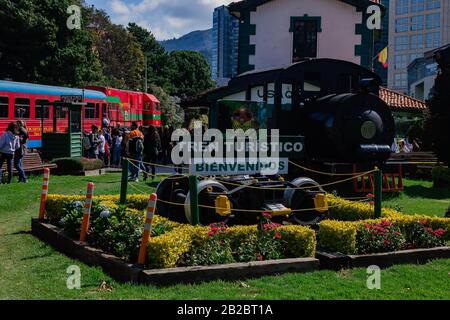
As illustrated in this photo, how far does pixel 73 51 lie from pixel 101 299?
3458cm

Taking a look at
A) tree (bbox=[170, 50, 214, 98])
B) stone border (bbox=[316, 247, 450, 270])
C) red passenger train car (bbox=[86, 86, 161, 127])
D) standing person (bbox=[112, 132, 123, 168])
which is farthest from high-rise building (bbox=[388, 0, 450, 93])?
stone border (bbox=[316, 247, 450, 270])

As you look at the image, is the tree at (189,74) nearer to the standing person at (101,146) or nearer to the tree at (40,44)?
the tree at (40,44)

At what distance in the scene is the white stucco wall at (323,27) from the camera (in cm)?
2142

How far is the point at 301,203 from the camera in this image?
10.7 meters

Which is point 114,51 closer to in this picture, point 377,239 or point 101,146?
point 101,146

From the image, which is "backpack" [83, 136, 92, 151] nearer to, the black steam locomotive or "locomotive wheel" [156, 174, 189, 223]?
the black steam locomotive

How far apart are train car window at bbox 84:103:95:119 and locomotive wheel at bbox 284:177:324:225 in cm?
2176

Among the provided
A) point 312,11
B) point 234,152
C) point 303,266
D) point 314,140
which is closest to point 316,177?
point 314,140

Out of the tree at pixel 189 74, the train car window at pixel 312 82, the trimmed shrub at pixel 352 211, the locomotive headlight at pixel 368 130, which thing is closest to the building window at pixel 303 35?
the train car window at pixel 312 82

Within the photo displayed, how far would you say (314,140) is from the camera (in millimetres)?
13805

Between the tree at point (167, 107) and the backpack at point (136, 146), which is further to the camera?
the tree at point (167, 107)

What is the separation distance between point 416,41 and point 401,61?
22.3ft
